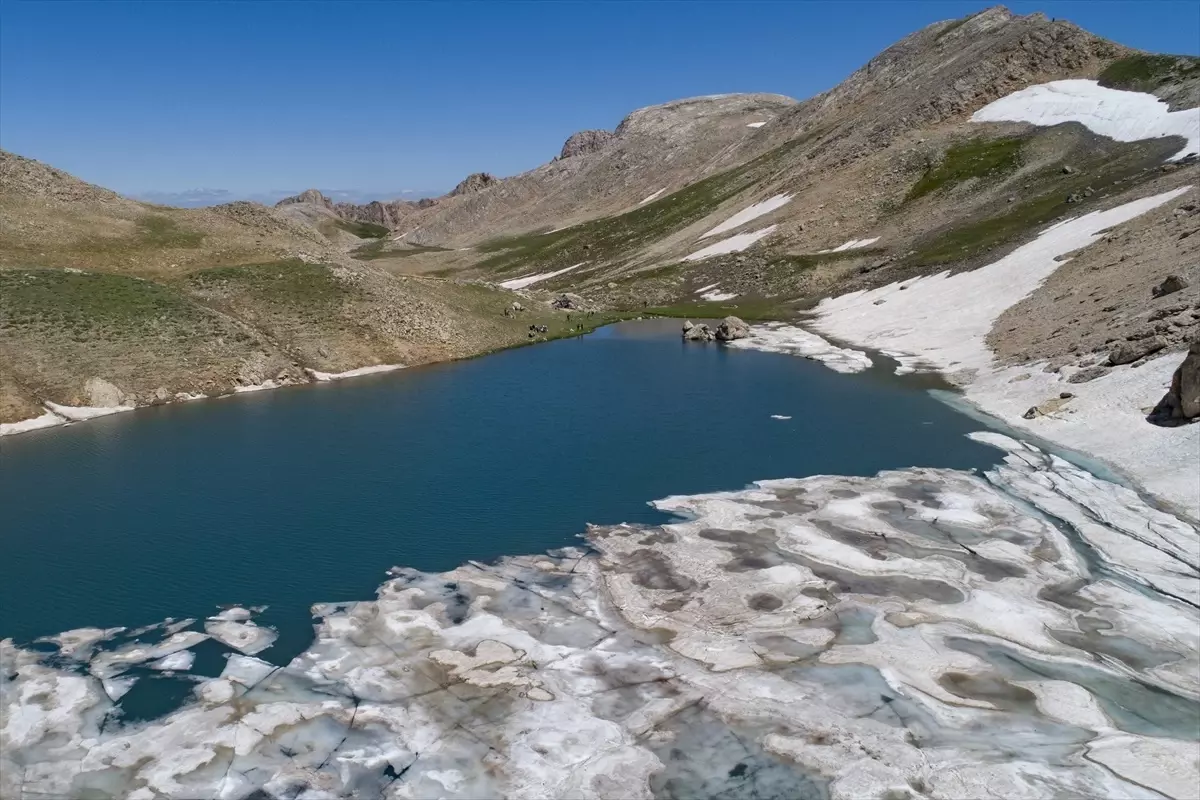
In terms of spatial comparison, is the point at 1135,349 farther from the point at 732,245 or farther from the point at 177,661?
the point at 732,245


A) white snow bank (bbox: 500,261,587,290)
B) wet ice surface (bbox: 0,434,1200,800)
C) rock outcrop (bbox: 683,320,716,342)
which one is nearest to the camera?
wet ice surface (bbox: 0,434,1200,800)

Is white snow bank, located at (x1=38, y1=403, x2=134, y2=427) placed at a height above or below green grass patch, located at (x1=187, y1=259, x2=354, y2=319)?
below

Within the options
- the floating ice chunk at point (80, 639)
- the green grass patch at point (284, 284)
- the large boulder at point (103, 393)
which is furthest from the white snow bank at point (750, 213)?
the floating ice chunk at point (80, 639)

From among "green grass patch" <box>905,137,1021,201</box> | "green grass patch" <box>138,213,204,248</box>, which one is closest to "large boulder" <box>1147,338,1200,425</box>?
"green grass patch" <box>905,137,1021,201</box>

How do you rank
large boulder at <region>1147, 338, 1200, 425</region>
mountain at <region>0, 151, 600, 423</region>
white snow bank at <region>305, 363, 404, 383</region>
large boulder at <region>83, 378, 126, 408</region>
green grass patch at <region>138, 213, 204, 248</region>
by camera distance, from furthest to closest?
green grass patch at <region>138, 213, 204, 248</region>, white snow bank at <region>305, 363, 404, 383</region>, mountain at <region>0, 151, 600, 423</region>, large boulder at <region>83, 378, 126, 408</region>, large boulder at <region>1147, 338, 1200, 425</region>

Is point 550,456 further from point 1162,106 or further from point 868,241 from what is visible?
point 1162,106

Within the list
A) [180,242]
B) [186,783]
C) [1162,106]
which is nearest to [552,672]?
[186,783]

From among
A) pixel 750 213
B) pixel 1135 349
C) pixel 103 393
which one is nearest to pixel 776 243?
pixel 750 213

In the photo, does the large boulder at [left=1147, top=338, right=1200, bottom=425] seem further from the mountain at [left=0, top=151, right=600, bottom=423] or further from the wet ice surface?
the mountain at [left=0, top=151, right=600, bottom=423]
